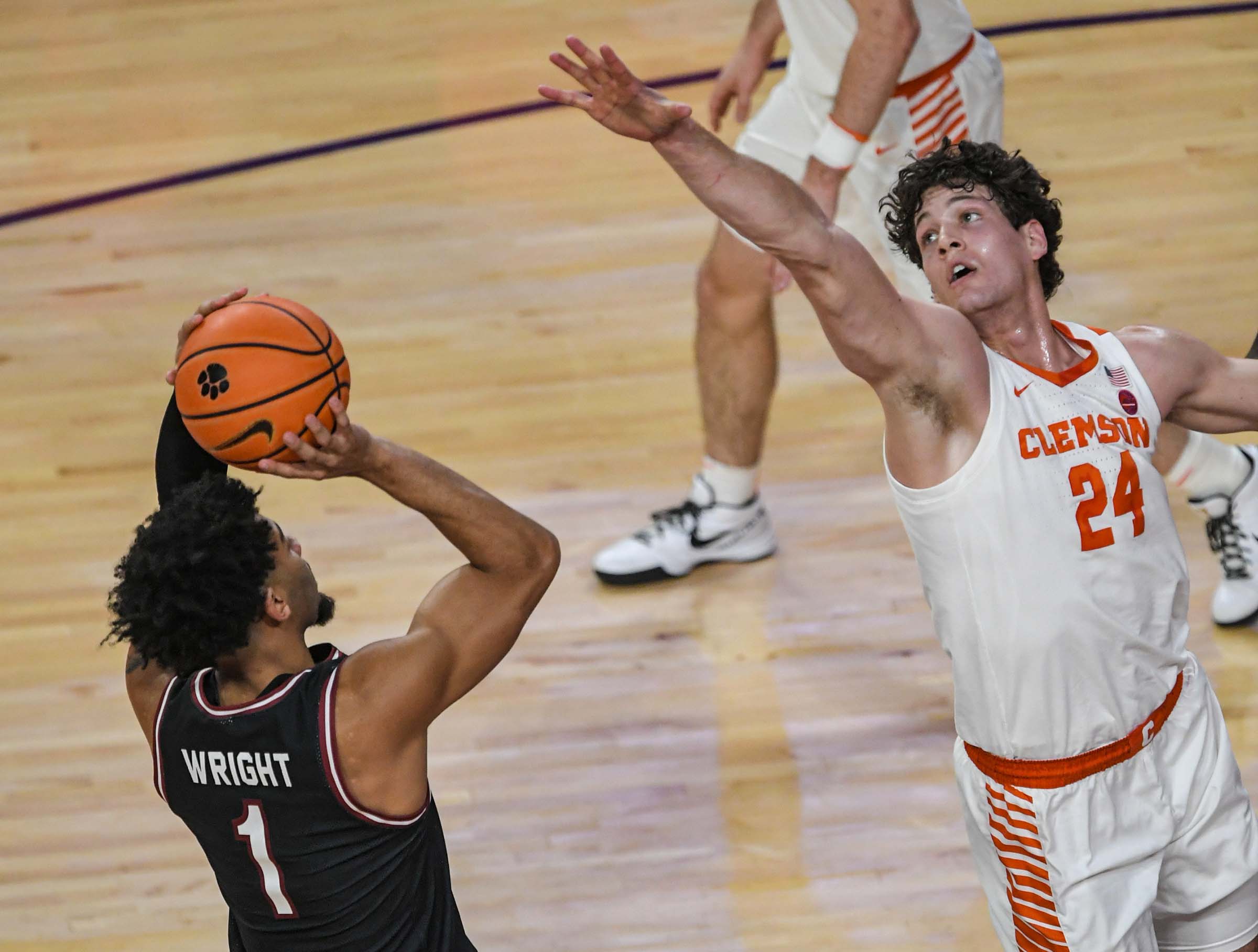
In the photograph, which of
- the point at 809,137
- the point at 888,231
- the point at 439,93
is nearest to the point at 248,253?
the point at 439,93

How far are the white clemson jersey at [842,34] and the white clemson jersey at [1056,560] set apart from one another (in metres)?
1.46

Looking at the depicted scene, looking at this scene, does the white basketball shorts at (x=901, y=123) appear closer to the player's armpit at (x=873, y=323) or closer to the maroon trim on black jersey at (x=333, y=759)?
the player's armpit at (x=873, y=323)

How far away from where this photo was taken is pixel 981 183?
258 cm

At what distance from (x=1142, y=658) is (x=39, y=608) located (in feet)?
10.2

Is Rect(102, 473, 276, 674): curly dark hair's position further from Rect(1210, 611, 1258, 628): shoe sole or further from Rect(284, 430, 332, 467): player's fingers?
Rect(1210, 611, 1258, 628): shoe sole

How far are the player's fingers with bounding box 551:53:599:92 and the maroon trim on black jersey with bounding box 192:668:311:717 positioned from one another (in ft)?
3.12

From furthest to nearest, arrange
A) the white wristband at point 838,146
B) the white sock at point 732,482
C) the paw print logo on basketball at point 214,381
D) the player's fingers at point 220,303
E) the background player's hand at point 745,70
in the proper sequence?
the background player's hand at point 745,70, the white sock at point 732,482, the white wristband at point 838,146, the player's fingers at point 220,303, the paw print logo on basketball at point 214,381

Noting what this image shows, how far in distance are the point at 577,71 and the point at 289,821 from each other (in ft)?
3.78

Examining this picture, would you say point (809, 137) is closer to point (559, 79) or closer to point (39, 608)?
point (39, 608)

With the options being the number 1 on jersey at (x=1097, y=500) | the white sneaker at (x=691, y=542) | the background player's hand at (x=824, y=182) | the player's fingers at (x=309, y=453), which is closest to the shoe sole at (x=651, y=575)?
the white sneaker at (x=691, y=542)

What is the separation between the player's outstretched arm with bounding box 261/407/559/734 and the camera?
2.21m

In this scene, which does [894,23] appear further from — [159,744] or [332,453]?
[159,744]

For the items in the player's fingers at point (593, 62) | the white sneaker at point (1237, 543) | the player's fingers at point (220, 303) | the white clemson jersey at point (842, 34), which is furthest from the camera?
the white sneaker at point (1237, 543)

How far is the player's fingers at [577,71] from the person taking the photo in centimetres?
202
